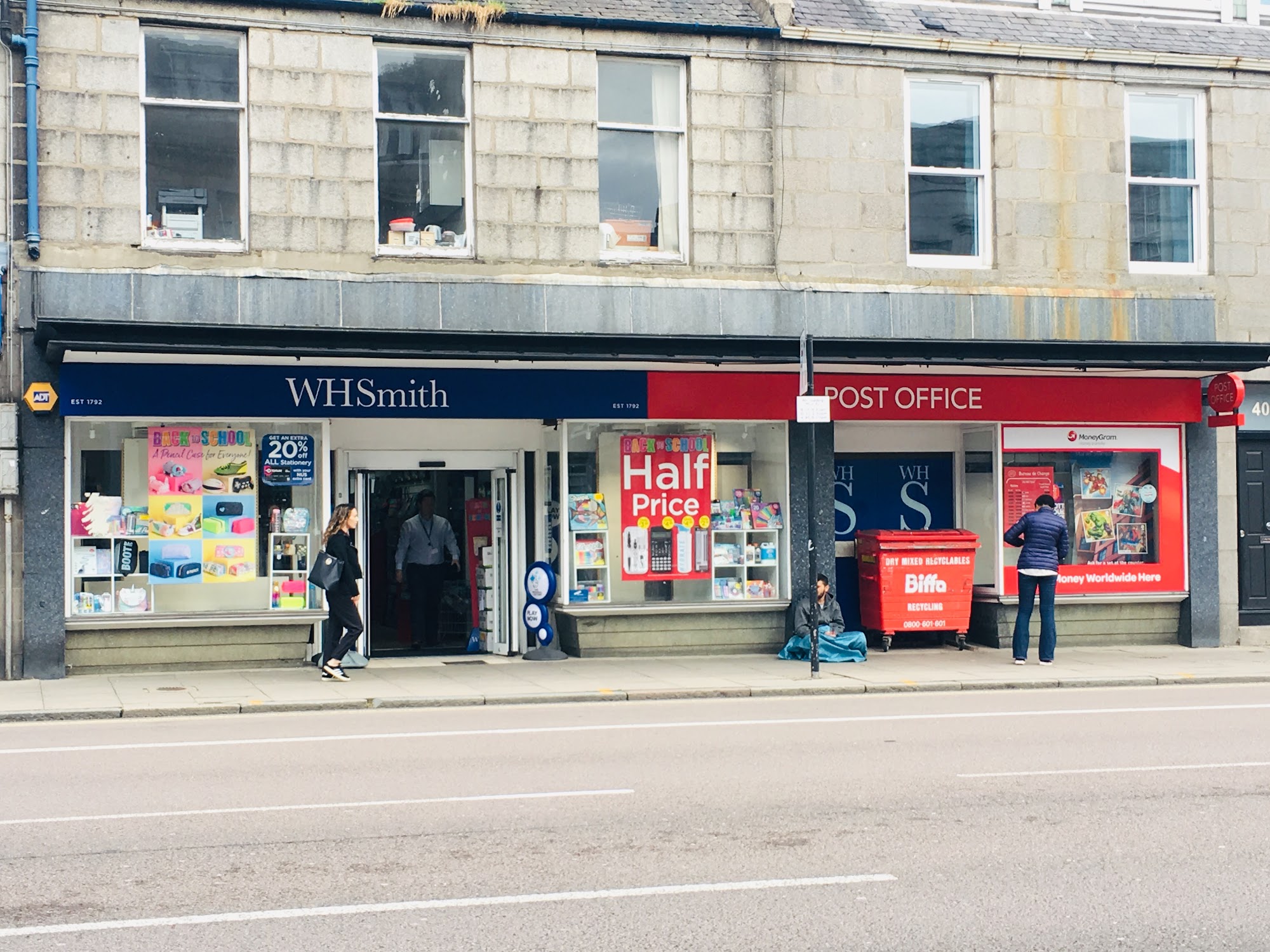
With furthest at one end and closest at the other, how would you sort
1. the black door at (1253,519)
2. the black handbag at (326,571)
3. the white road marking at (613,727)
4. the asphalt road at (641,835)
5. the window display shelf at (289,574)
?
the black door at (1253,519) → the window display shelf at (289,574) → the black handbag at (326,571) → the white road marking at (613,727) → the asphalt road at (641,835)

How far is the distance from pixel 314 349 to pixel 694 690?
5.00 meters

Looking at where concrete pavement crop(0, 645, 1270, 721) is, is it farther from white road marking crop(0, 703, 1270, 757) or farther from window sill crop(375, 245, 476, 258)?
window sill crop(375, 245, 476, 258)

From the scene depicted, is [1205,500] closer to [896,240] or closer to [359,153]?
[896,240]

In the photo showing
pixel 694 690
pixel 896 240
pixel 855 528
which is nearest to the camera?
pixel 694 690

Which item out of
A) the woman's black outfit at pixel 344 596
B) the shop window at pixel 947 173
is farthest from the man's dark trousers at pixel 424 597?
the shop window at pixel 947 173

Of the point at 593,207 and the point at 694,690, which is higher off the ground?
the point at 593,207

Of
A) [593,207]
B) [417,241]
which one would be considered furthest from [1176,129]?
[417,241]

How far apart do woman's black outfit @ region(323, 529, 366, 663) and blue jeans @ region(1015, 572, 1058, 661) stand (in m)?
7.14

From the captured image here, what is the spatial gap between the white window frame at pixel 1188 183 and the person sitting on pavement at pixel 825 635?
18.2 ft

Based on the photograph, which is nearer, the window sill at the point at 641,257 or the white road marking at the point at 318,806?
the white road marking at the point at 318,806

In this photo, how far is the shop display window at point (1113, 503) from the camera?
61.1ft

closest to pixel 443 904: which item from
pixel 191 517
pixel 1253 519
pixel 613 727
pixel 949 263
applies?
pixel 613 727

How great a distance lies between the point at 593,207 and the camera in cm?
1698

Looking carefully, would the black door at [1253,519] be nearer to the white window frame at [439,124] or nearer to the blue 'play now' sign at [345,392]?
the blue 'play now' sign at [345,392]
